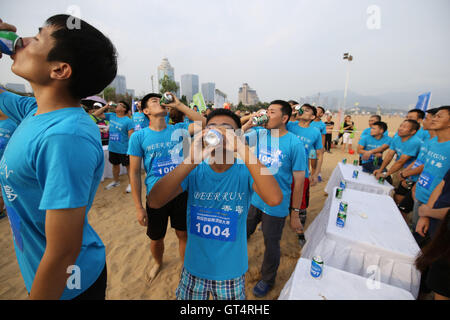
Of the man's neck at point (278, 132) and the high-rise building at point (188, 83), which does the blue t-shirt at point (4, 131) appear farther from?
the high-rise building at point (188, 83)

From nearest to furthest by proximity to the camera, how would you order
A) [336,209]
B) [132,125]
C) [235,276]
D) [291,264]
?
[235,276] → [336,209] → [291,264] → [132,125]

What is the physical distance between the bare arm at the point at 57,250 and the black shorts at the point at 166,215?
166 centimetres

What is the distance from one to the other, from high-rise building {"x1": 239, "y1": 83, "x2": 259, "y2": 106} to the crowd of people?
2517 inches

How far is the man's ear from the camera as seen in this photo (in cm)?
90

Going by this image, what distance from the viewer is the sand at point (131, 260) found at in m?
2.60

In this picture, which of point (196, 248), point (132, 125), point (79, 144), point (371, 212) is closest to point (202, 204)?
point (196, 248)

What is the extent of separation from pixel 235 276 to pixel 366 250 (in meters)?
1.48

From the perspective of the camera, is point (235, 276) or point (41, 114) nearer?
point (41, 114)

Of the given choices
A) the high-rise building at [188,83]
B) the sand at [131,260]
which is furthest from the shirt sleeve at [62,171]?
the high-rise building at [188,83]

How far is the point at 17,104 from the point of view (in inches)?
54.1

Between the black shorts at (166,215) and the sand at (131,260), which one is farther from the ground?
the black shorts at (166,215)

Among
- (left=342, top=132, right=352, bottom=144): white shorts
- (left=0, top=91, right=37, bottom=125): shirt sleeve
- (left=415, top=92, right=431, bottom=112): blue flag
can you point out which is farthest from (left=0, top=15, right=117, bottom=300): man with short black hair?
(left=342, top=132, right=352, bottom=144): white shorts

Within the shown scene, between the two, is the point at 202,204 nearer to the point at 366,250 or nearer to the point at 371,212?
the point at 366,250
